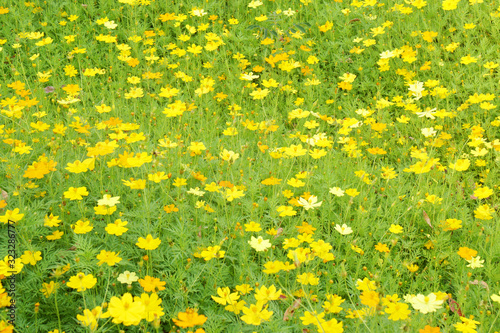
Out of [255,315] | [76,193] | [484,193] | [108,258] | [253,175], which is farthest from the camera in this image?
[253,175]

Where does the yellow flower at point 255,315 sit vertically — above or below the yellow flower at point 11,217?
below

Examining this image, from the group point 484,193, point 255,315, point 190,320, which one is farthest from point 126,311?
point 484,193

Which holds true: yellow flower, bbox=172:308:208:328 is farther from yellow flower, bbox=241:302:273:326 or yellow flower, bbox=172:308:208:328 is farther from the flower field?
yellow flower, bbox=241:302:273:326

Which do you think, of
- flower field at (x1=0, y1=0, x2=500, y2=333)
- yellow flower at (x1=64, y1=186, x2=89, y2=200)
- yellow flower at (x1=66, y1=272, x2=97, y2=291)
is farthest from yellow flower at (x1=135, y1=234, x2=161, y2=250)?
yellow flower at (x1=64, y1=186, x2=89, y2=200)

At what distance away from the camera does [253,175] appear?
9.50 feet

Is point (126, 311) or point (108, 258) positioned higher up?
point (126, 311)

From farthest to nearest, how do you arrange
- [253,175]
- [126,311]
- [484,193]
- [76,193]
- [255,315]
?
[253,175] < [484,193] < [76,193] < [255,315] < [126,311]

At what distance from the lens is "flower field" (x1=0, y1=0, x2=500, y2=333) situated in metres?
1.87

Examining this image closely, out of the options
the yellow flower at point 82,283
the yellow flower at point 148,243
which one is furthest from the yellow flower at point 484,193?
the yellow flower at point 82,283

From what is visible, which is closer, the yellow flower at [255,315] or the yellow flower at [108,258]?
the yellow flower at [255,315]

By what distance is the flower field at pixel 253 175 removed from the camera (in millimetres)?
1869

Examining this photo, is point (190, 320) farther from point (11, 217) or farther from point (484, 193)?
point (484, 193)

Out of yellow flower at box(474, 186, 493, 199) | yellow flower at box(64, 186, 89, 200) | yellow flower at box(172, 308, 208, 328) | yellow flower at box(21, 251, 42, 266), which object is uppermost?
yellow flower at box(172, 308, 208, 328)

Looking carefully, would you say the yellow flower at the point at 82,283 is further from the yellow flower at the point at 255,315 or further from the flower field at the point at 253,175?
the yellow flower at the point at 255,315
